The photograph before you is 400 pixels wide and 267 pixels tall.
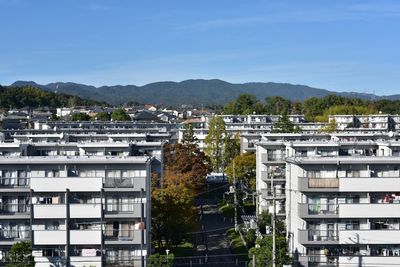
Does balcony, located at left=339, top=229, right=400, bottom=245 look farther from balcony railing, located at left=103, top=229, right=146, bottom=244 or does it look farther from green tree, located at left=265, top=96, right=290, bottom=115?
green tree, located at left=265, top=96, right=290, bottom=115

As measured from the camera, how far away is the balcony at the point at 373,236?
736 inches

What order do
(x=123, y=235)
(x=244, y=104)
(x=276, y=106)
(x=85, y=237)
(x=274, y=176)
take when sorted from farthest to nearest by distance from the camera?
(x=276, y=106)
(x=244, y=104)
(x=274, y=176)
(x=123, y=235)
(x=85, y=237)

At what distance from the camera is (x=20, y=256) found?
1772 centimetres

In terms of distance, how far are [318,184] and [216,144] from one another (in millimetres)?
25581

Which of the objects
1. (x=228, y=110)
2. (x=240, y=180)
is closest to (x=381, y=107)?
(x=228, y=110)

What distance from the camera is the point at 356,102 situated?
8144 cm

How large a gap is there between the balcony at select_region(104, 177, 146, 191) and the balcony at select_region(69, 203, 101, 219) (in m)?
0.74

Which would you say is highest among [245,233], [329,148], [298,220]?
[329,148]

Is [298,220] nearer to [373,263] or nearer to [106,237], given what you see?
[373,263]

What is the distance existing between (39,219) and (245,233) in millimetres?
9990

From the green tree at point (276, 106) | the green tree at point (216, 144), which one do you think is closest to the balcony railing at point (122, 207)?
the green tree at point (216, 144)

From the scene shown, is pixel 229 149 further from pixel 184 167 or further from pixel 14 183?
pixel 14 183

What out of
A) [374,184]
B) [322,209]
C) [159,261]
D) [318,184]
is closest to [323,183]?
[318,184]

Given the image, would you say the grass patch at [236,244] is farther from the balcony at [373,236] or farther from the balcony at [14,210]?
the balcony at [14,210]
